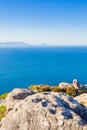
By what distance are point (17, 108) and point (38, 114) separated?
Answer: 2.52 m

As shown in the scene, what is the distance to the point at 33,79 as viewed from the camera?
176750 mm

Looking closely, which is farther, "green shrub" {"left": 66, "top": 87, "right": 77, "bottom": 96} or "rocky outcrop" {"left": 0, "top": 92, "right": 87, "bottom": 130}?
"green shrub" {"left": 66, "top": 87, "right": 77, "bottom": 96}

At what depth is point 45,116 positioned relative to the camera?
16297 millimetres

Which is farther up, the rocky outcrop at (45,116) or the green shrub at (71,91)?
the rocky outcrop at (45,116)

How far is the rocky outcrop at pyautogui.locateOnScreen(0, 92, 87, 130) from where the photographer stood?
15.6m

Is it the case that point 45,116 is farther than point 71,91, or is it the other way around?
point 71,91

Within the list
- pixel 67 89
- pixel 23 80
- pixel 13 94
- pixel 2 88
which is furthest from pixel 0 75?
pixel 13 94

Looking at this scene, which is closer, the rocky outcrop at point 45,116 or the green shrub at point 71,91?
the rocky outcrop at point 45,116

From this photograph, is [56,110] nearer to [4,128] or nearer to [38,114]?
[38,114]

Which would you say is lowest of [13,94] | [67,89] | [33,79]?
[33,79]

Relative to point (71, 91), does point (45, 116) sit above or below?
above

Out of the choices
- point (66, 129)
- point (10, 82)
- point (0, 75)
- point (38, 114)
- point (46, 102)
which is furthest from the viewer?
point (0, 75)

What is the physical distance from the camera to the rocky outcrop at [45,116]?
1555 cm

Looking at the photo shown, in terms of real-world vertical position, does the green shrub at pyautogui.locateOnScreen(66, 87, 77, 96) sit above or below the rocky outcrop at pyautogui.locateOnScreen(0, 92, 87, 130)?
below
